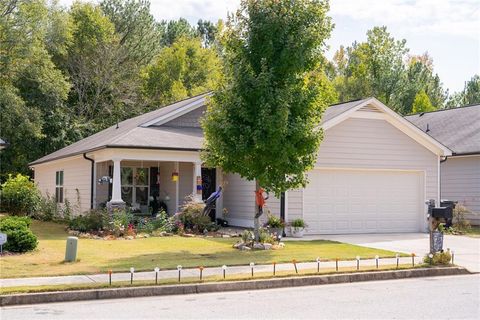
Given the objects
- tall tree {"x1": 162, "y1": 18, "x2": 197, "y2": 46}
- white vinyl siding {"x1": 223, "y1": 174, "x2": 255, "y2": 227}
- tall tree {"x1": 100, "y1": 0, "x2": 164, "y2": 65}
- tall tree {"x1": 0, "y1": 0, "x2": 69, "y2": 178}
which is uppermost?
tall tree {"x1": 162, "y1": 18, "x2": 197, "y2": 46}

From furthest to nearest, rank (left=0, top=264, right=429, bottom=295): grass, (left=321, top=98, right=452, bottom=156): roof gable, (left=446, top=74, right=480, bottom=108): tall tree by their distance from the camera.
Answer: (left=446, top=74, right=480, bottom=108): tall tree, (left=321, top=98, right=452, bottom=156): roof gable, (left=0, top=264, right=429, bottom=295): grass

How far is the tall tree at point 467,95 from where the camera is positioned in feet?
200

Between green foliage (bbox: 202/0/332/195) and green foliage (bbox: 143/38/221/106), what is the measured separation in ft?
98.6

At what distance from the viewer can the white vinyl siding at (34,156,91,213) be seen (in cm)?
2473

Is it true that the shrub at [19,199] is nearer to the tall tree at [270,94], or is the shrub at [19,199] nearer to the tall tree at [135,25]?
the tall tree at [270,94]

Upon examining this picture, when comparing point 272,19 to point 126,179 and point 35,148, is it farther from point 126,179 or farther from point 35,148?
point 35,148

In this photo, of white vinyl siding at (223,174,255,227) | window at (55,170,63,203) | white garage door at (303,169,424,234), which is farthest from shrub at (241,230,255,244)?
window at (55,170,63,203)

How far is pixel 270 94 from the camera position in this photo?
608 inches

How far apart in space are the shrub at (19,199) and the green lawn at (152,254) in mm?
11093

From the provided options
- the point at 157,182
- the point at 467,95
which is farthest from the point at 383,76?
the point at 157,182

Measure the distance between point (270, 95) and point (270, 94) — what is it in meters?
0.04

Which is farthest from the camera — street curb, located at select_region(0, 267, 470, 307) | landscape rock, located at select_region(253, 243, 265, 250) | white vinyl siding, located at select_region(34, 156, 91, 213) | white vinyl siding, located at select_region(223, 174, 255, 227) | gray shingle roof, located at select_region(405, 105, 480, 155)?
gray shingle roof, located at select_region(405, 105, 480, 155)

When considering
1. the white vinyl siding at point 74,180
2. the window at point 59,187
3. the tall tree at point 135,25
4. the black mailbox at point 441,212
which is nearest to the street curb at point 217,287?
the black mailbox at point 441,212

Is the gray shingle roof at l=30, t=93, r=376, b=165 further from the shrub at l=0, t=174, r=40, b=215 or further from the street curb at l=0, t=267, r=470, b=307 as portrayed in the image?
the street curb at l=0, t=267, r=470, b=307
